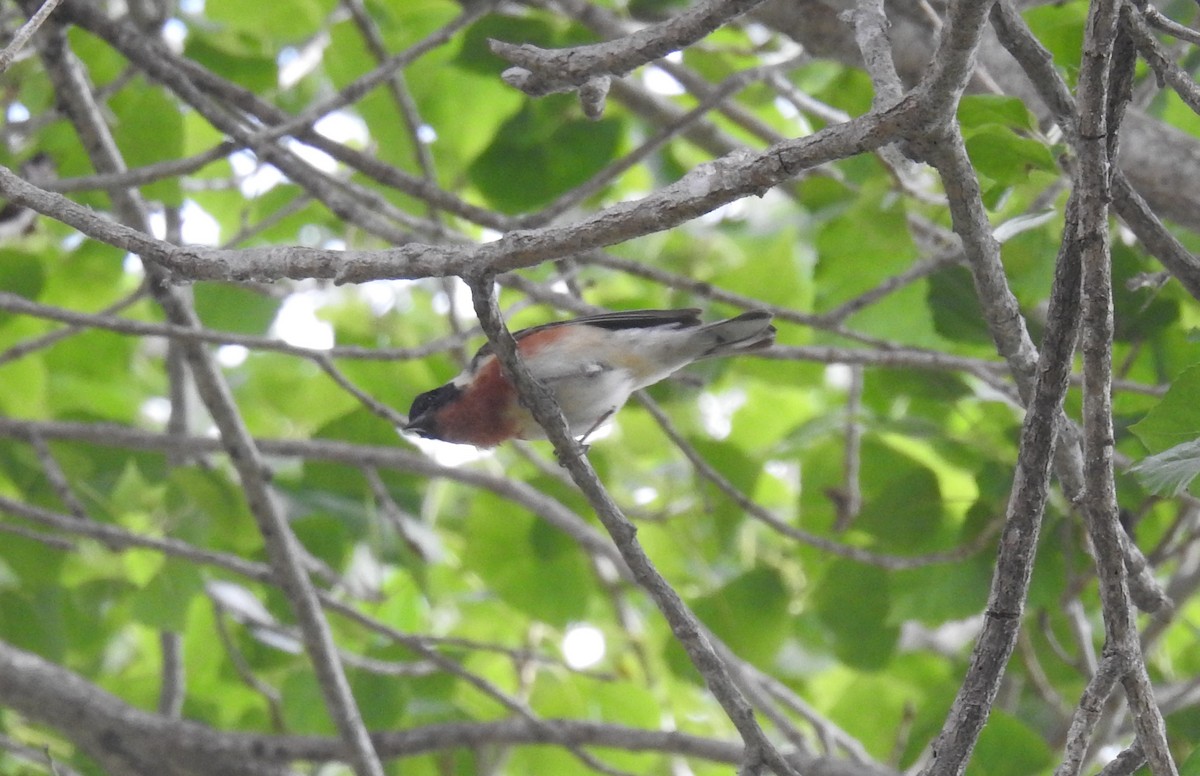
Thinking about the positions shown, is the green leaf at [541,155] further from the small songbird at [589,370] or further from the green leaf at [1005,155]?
the green leaf at [1005,155]

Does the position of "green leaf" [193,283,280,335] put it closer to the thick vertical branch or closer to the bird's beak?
the bird's beak

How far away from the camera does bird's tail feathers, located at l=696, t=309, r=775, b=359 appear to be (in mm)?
3650

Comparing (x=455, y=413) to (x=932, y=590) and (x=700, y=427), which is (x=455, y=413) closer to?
(x=932, y=590)

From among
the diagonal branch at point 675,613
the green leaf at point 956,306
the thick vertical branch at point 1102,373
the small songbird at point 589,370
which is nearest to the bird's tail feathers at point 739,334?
the small songbird at point 589,370

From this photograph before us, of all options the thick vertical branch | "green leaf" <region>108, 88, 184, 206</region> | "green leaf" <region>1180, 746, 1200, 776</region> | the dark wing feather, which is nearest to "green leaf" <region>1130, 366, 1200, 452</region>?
the thick vertical branch

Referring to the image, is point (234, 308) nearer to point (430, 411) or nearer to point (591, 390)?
point (430, 411)

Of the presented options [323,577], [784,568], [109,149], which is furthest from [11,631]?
[784,568]

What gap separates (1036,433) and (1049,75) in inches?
33.0

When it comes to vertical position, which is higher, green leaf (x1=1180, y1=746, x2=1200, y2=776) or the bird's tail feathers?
the bird's tail feathers

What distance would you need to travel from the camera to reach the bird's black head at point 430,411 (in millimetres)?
3982

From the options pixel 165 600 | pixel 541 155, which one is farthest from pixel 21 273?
pixel 541 155

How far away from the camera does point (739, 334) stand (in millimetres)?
3729

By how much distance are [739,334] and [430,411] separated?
1.03 meters

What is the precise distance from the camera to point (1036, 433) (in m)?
2.09
